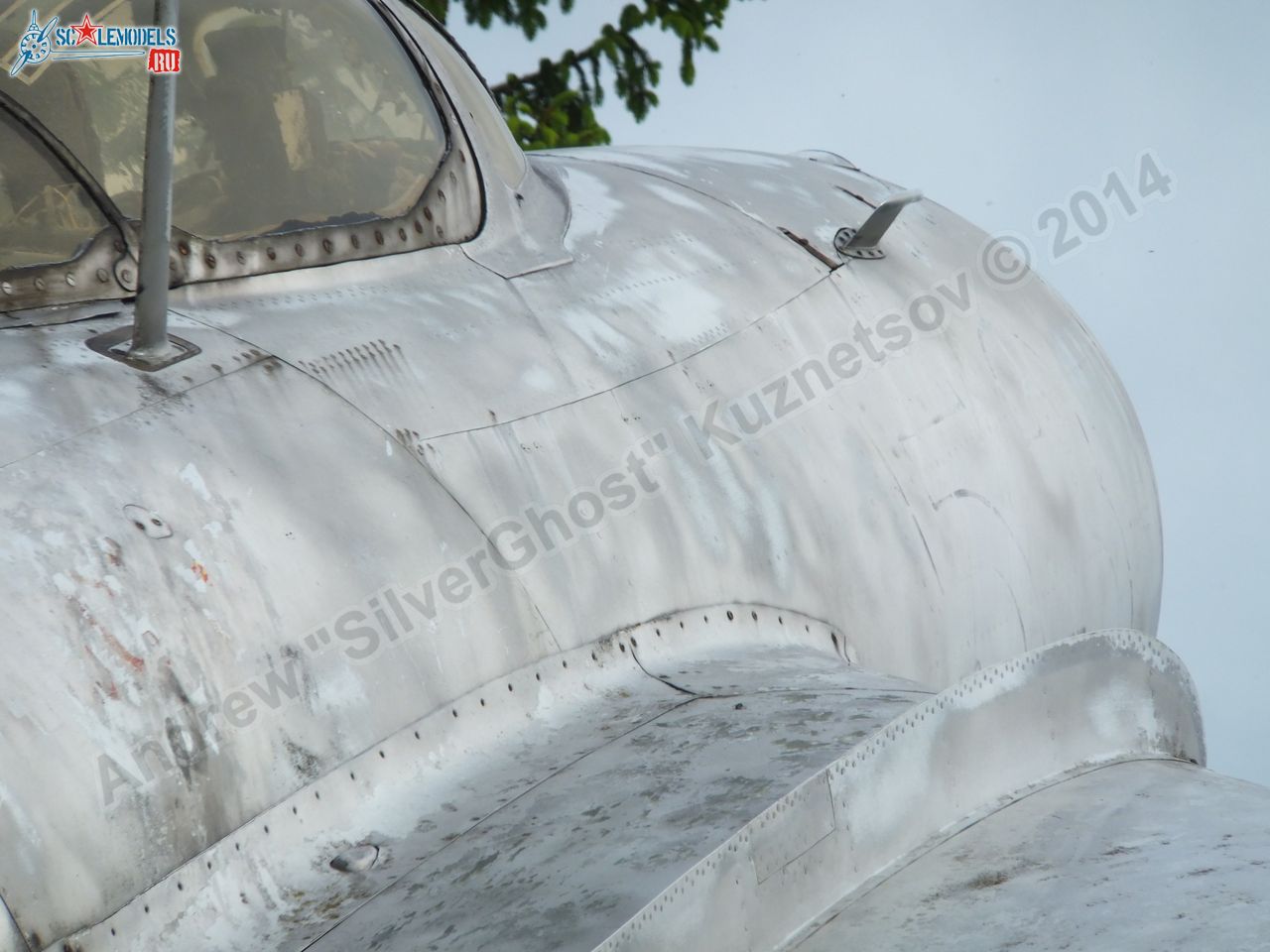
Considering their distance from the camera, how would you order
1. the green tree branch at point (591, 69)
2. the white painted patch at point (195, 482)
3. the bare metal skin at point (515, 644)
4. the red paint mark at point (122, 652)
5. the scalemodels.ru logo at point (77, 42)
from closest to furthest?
the bare metal skin at point (515, 644) < the red paint mark at point (122, 652) < the white painted patch at point (195, 482) < the scalemodels.ru logo at point (77, 42) < the green tree branch at point (591, 69)

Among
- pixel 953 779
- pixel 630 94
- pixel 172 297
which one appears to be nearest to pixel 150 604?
pixel 172 297

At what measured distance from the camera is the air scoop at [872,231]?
493cm

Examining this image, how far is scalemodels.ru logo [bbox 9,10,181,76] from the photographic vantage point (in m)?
3.14

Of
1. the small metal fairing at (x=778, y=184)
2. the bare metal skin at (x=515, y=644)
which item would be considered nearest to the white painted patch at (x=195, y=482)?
the bare metal skin at (x=515, y=644)

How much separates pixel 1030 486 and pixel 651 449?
1843 mm

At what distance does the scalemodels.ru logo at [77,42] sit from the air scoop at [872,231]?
7.74 ft

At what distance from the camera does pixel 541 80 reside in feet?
43.6

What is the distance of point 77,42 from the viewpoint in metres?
3.22

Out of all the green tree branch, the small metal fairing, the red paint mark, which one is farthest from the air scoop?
the green tree branch

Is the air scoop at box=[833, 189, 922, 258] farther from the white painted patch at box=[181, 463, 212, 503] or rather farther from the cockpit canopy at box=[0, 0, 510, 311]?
the white painted patch at box=[181, 463, 212, 503]

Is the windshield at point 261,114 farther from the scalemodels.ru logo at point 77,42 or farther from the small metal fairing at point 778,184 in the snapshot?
the small metal fairing at point 778,184

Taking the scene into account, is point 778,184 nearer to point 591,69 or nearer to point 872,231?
point 872,231

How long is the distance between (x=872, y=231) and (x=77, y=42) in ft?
8.66

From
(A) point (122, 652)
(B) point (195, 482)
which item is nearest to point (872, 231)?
(B) point (195, 482)
